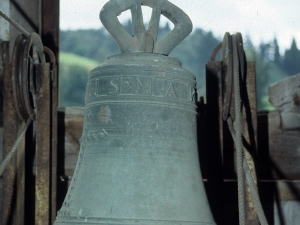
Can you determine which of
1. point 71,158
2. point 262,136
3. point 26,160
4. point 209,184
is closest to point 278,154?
point 262,136

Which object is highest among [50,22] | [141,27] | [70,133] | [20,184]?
[50,22]

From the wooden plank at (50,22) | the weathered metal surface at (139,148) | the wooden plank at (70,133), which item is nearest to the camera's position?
the weathered metal surface at (139,148)

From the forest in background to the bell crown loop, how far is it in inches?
528

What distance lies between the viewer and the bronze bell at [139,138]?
162cm

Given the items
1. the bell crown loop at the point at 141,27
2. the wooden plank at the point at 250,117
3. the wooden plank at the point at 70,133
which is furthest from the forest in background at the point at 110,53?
the bell crown loop at the point at 141,27

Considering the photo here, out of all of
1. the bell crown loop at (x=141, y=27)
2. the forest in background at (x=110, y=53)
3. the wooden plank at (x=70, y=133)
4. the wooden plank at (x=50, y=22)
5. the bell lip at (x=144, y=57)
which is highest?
the forest in background at (x=110, y=53)

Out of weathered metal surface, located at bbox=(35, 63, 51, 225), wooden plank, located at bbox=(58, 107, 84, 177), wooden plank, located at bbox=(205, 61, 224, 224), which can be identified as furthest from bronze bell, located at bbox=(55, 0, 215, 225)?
wooden plank, located at bbox=(58, 107, 84, 177)

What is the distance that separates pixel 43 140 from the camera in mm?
2395

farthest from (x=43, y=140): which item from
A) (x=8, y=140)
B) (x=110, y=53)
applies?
(x=110, y=53)

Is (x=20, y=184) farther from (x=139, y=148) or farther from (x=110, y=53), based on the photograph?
(x=110, y=53)

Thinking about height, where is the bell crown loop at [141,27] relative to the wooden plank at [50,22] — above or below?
below

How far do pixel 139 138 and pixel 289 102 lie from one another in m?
1.23

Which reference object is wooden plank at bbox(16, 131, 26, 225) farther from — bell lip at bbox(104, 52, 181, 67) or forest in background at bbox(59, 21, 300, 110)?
forest in background at bbox(59, 21, 300, 110)

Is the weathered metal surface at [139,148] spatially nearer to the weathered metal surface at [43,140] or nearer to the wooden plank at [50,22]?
the weathered metal surface at [43,140]
